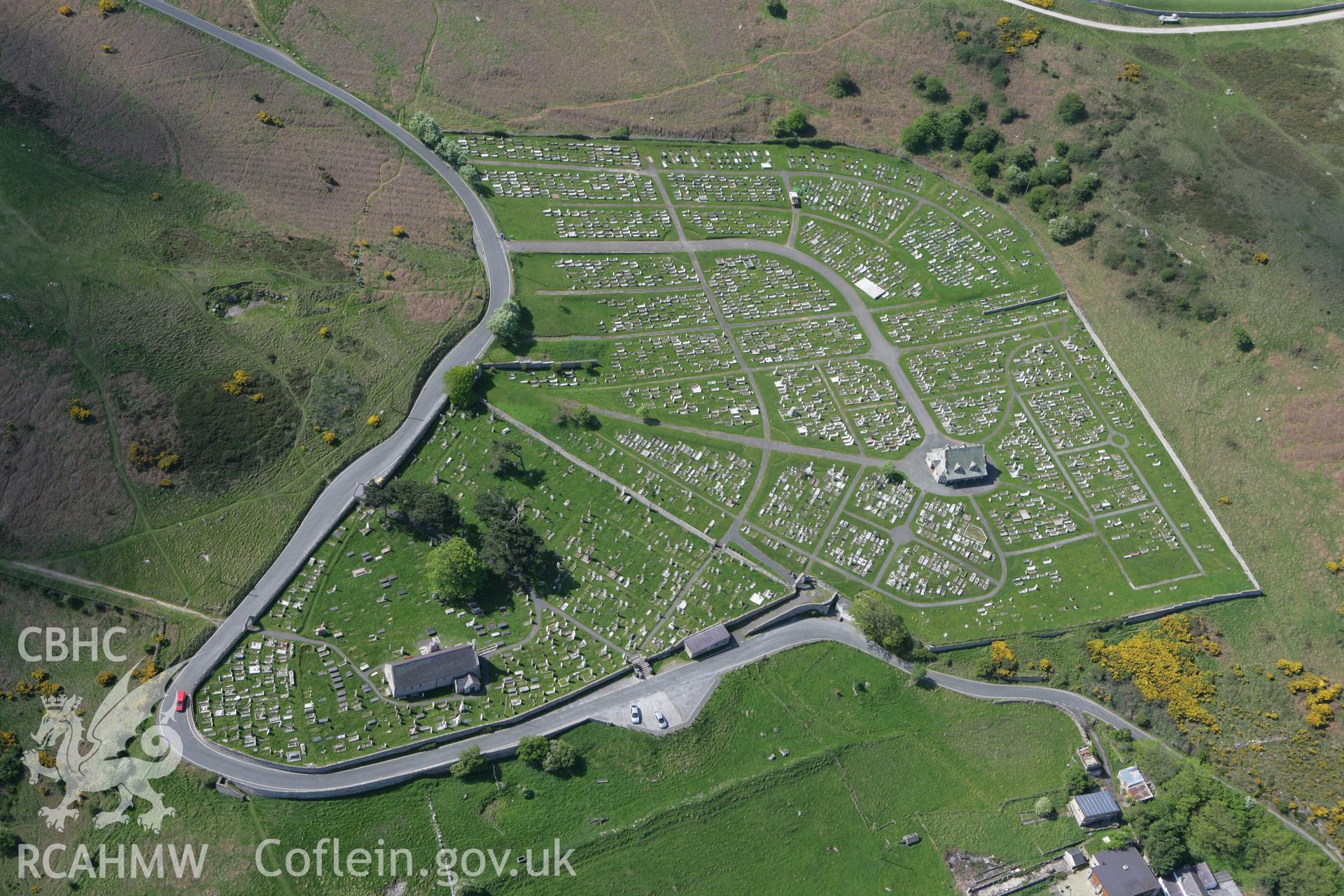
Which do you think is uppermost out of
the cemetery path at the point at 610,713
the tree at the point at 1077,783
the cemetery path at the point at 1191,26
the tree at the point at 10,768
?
the cemetery path at the point at 1191,26

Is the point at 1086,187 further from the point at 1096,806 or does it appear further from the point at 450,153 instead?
the point at 450,153

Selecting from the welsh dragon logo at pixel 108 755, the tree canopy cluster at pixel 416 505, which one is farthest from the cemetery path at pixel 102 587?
the tree canopy cluster at pixel 416 505

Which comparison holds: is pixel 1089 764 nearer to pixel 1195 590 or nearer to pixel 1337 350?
pixel 1195 590

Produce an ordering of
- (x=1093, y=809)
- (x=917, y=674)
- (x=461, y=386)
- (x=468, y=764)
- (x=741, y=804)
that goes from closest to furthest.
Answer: (x=468, y=764) → (x=741, y=804) → (x=1093, y=809) → (x=917, y=674) → (x=461, y=386)

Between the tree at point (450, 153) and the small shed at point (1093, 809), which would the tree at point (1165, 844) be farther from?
the tree at point (450, 153)

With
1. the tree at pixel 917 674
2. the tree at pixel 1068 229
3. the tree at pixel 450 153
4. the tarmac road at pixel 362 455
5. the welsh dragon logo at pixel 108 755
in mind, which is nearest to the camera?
the welsh dragon logo at pixel 108 755

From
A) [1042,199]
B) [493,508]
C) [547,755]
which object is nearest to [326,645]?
[493,508]

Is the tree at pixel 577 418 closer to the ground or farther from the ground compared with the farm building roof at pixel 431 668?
farther from the ground
